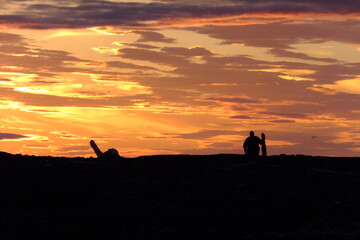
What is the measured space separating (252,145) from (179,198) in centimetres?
1408

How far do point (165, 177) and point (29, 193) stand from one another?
6.52m

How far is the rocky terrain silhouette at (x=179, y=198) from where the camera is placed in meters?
25.1

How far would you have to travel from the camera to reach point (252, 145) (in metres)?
42.9

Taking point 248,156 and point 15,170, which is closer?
point 15,170

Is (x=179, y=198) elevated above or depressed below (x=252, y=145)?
below

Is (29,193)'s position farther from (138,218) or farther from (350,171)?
(350,171)

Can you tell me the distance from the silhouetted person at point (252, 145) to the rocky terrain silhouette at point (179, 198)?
2822 millimetres

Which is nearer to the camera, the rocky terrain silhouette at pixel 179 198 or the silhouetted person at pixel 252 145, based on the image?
the rocky terrain silhouette at pixel 179 198

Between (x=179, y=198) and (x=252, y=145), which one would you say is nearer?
(x=179, y=198)

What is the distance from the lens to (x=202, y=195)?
99.5 feet

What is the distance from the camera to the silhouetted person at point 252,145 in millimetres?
42812

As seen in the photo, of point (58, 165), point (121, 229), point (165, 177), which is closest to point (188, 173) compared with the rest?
point (165, 177)

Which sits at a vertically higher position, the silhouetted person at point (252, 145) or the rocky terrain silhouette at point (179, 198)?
the silhouetted person at point (252, 145)

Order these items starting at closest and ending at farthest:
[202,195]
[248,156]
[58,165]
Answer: [202,195], [58,165], [248,156]
